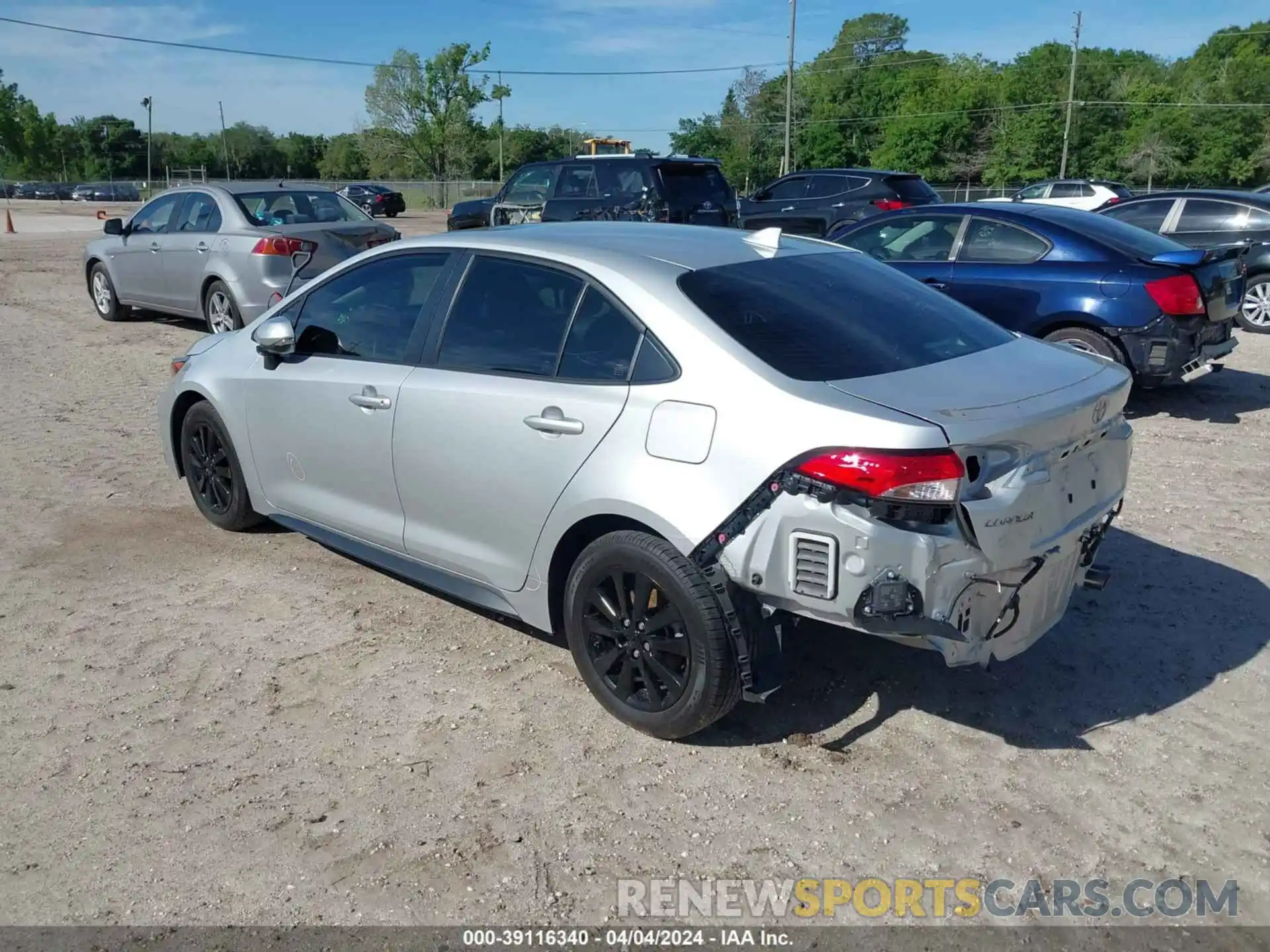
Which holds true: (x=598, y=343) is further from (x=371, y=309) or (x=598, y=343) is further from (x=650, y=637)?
(x=371, y=309)

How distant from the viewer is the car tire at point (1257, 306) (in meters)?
12.2

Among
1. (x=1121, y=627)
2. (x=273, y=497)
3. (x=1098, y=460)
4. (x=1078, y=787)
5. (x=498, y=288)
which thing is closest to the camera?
(x=1078, y=787)

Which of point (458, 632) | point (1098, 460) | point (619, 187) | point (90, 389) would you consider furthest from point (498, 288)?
point (619, 187)

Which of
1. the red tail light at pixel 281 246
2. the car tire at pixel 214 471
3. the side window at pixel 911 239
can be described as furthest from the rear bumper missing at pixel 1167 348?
the red tail light at pixel 281 246

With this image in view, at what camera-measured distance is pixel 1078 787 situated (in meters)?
3.47

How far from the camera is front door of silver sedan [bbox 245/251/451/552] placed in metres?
4.48

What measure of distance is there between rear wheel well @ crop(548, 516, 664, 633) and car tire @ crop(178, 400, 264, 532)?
225 centimetres

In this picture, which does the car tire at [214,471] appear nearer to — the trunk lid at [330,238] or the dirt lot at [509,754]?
the dirt lot at [509,754]

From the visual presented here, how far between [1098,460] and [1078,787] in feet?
3.59

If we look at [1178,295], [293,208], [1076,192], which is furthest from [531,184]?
[1076,192]

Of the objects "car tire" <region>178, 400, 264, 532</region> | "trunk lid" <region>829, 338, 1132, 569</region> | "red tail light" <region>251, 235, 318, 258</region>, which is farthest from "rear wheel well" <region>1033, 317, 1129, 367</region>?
"red tail light" <region>251, 235, 318, 258</region>

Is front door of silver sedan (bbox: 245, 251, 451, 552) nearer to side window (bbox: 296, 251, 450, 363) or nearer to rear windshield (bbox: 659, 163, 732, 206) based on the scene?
side window (bbox: 296, 251, 450, 363)

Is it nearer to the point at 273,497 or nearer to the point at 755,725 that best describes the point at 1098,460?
the point at 755,725

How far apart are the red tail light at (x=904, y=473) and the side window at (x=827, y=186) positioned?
15.9 m
